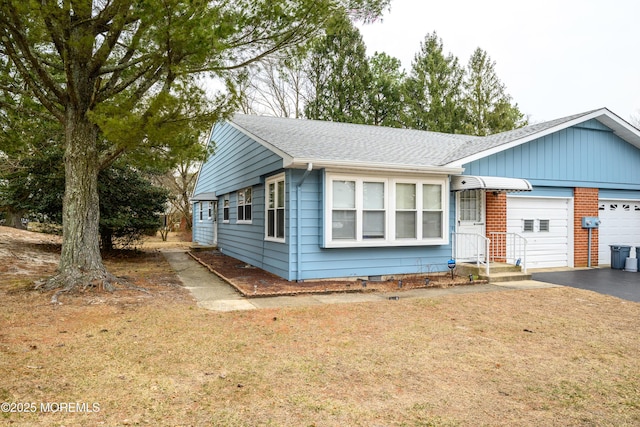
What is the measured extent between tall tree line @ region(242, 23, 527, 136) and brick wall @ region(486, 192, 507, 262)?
52.2 feet

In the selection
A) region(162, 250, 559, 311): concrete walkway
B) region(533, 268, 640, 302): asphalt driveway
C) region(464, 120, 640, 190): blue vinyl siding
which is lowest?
region(533, 268, 640, 302): asphalt driveway

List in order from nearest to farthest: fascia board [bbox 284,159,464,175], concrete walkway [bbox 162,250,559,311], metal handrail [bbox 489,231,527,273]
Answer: concrete walkway [bbox 162,250,559,311], fascia board [bbox 284,159,464,175], metal handrail [bbox 489,231,527,273]

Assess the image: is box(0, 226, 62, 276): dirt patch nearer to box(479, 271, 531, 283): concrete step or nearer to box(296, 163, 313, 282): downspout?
box(296, 163, 313, 282): downspout

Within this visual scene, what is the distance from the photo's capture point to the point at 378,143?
10914 millimetres

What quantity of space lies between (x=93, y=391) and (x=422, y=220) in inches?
292

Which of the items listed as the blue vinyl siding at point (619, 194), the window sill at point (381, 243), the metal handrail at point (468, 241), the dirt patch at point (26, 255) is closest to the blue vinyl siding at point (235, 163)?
the window sill at point (381, 243)

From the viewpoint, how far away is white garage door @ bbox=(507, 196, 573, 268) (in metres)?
10.8

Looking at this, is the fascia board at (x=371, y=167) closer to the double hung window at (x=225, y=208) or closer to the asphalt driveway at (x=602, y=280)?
the asphalt driveway at (x=602, y=280)

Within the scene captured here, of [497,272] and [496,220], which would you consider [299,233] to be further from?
[496,220]

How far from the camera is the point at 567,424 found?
2.88 m

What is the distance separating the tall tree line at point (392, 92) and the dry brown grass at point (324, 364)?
67.1 ft

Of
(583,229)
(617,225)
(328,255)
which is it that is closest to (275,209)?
(328,255)

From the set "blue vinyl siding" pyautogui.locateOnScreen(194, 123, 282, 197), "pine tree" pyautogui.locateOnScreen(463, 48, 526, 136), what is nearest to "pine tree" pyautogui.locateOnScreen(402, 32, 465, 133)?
"pine tree" pyautogui.locateOnScreen(463, 48, 526, 136)

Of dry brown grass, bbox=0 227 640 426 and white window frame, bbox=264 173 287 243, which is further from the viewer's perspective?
white window frame, bbox=264 173 287 243
